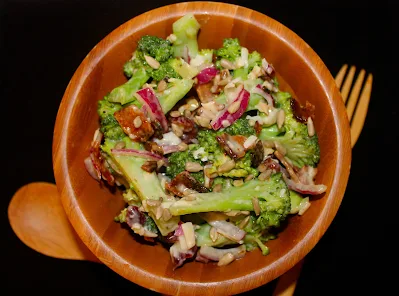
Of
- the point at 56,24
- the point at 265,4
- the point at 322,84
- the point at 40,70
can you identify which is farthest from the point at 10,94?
the point at 322,84

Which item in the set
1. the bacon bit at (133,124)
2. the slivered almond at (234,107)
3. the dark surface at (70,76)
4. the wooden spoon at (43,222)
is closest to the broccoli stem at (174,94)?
the bacon bit at (133,124)

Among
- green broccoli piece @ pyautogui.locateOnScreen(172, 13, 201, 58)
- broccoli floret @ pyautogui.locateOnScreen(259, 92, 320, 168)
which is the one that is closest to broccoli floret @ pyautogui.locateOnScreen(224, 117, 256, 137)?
broccoli floret @ pyautogui.locateOnScreen(259, 92, 320, 168)

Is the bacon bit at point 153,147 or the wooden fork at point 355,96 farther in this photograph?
the wooden fork at point 355,96

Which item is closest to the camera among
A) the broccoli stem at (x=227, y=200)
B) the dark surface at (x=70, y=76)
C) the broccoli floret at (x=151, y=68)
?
the broccoli stem at (x=227, y=200)

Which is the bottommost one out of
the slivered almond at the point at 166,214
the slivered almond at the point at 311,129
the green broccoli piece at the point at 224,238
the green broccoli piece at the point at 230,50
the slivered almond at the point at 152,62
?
the green broccoli piece at the point at 224,238

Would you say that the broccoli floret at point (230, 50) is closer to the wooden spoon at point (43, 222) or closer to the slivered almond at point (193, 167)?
the slivered almond at point (193, 167)

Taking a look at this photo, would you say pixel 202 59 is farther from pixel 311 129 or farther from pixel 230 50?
pixel 311 129

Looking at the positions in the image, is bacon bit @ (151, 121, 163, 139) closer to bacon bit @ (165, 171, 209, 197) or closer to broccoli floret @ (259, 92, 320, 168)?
bacon bit @ (165, 171, 209, 197)
